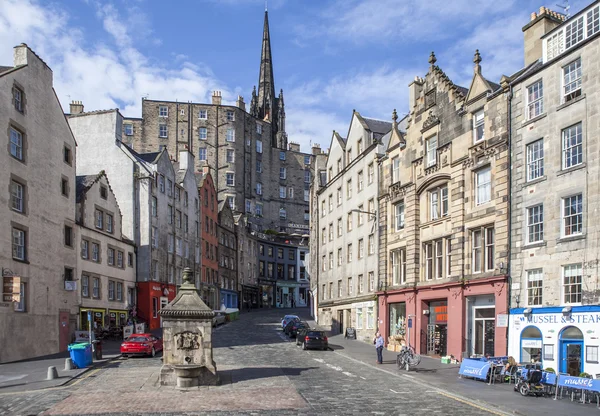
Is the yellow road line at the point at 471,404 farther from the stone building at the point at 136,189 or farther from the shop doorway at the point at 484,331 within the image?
the stone building at the point at 136,189

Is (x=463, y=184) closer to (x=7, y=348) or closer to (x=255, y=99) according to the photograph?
(x=7, y=348)

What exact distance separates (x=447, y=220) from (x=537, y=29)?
11.0 meters

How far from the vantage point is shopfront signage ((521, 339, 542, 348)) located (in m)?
26.0

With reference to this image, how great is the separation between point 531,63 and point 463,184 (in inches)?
275

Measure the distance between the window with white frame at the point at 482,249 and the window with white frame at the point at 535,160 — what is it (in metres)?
4.07

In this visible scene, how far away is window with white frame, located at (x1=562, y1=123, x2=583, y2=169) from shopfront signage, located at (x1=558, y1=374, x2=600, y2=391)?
29.6 feet

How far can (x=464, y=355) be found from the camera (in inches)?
1243

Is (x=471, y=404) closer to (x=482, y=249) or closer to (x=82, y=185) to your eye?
(x=482, y=249)

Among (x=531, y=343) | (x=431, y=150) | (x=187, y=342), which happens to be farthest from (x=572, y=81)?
(x=187, y=342)

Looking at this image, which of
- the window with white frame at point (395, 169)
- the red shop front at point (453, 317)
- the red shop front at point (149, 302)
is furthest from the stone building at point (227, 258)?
the red shop front at point (453, 317)

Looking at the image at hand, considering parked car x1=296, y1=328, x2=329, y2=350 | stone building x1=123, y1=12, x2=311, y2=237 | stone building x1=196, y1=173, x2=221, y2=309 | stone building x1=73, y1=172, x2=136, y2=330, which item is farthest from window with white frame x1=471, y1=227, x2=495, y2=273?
stone building x1=123, y1=12, x2=311, y2=237

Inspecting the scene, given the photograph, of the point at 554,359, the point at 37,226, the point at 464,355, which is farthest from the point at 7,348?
the point at 554,359

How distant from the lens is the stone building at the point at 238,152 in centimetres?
8225

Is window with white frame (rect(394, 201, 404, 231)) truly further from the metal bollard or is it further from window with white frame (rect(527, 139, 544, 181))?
the metal bollard
